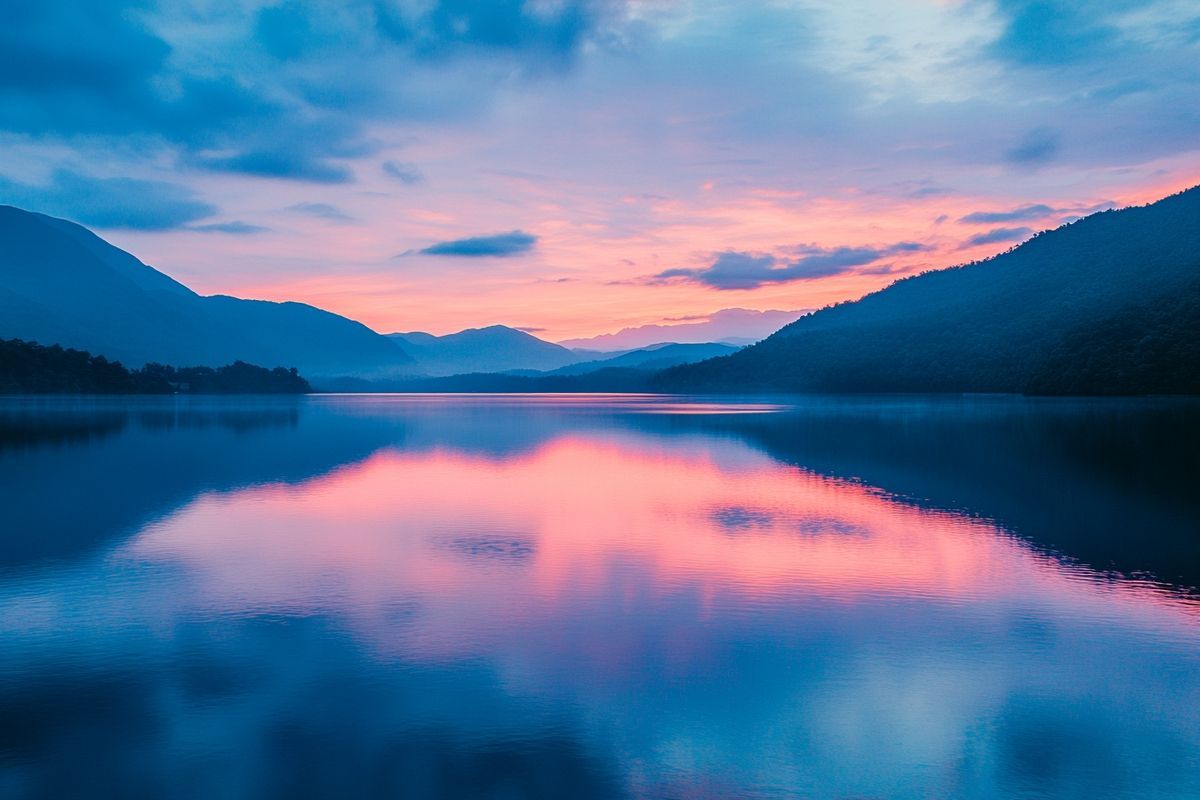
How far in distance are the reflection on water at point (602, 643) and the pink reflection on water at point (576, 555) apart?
5.0 inches

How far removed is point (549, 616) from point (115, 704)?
24.6ft

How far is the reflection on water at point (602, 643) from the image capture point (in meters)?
10.0

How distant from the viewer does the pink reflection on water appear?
687 inches

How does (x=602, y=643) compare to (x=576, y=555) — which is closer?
(x=602, y=643)

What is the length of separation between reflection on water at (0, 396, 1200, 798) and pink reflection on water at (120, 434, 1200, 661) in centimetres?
13

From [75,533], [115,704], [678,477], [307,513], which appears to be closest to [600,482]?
[678,477]

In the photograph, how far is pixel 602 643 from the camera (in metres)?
14.8

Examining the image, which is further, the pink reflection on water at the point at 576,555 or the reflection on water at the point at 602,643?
the pink reflection on water at the point at 576,555

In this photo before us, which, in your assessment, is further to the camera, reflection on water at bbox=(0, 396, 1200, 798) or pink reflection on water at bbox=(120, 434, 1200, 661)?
pink reflection on water at bbox=(120, 434, 1200, 661)

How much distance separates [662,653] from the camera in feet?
46.7

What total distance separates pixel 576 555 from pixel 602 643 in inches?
317

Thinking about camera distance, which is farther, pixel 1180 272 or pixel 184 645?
pixel 1180 272

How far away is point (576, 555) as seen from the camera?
899 inches

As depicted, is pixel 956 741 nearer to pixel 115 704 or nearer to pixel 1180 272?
pixel 115 704
